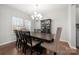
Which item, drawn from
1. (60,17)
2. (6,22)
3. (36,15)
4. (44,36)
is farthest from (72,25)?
(6,22)

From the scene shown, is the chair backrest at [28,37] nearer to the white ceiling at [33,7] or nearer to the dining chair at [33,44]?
the dining chair at [33,44]

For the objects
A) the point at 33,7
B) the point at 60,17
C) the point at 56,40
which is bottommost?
the point at 56,40

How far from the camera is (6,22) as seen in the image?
1.39 metres

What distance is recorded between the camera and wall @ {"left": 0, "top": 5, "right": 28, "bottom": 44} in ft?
4.50

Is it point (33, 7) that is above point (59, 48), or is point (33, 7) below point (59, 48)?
above

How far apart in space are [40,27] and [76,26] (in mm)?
509

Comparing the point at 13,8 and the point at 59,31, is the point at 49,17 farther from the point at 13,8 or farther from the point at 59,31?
the point at 13,8

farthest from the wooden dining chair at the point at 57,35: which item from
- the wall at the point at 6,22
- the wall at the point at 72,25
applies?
the wall at the point at 6,22

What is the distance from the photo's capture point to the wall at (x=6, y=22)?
1370 mm

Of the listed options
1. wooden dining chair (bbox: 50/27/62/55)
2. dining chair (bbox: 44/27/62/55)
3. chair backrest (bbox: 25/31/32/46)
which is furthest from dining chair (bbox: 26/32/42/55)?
wooden dining chair (bbox: 50/27/62/55)

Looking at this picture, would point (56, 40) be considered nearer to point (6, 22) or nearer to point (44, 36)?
point (44, 36)

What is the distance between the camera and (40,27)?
4.67 feet

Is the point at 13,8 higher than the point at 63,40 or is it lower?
higher
